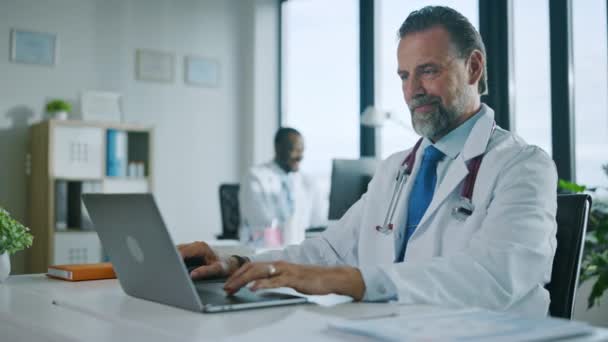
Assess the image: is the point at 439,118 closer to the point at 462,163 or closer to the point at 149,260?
the point at 462,163

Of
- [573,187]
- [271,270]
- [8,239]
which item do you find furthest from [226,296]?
[573,187]

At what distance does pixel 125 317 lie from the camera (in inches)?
43.7

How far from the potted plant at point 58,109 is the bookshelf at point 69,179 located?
5.1 inches

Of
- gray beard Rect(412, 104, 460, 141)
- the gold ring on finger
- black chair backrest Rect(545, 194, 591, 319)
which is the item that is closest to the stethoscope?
gray beard Rect(412, 104, 460, 141)

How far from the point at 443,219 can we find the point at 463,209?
0.06 metres

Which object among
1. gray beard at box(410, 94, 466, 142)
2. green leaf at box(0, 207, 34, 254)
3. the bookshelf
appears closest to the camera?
green leaf at box(0, 207, 34, 254)

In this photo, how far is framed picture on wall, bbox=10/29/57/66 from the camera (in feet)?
16.3

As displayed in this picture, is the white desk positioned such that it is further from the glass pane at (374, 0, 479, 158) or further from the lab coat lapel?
the glass pane at (374, 0, 479, 158)

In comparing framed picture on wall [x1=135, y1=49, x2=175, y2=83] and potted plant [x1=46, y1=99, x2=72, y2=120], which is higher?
framed picture on wall [x1=135, y1=49, x2=175, y2=83]

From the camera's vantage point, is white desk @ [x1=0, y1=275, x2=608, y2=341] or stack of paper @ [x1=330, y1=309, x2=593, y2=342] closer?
stack of paper @ [x1=330, y1=309, x2=593, y2=342]

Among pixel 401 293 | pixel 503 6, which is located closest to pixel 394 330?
pixel 401 293

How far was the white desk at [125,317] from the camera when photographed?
0.97 meters

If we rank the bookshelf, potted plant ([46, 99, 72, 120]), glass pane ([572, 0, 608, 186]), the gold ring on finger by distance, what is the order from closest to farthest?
the gold ring on finger < glass pane ([572, 0, 608, 186]) < the bookshelf < potted plant ([46, 99, 72, 120])

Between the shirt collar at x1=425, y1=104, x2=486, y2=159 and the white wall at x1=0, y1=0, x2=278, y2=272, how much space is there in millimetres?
4008
